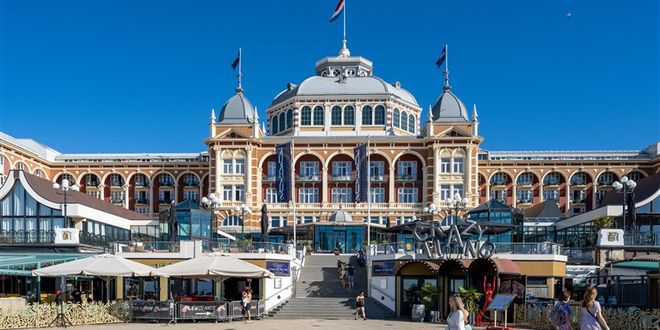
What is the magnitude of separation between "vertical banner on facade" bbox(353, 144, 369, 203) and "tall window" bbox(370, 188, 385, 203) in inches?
136

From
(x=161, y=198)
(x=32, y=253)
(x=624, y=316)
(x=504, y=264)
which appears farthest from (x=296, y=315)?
(x=161, y=198)

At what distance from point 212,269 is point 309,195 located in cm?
4390

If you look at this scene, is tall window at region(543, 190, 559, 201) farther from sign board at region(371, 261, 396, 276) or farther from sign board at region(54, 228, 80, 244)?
sign board at region(54, 228, 80, 244)

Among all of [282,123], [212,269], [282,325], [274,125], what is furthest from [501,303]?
[274,125]

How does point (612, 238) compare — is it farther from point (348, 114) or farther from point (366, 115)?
point (348, 114)

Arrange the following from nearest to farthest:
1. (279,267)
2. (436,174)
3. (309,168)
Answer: (279,267) < (436,174) < (309,168)

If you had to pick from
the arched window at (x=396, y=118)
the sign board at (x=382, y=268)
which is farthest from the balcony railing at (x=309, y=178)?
the sign board at (x=382, y=268)

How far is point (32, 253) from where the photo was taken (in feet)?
130

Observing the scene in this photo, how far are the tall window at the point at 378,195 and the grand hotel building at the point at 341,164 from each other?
92mm

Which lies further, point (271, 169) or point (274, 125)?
point (274, 125)

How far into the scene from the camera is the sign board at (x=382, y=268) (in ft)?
109

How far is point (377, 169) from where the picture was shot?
236 ft

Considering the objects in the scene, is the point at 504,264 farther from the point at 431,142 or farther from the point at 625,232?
the point at 431,142

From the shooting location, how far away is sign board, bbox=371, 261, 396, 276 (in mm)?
33312
